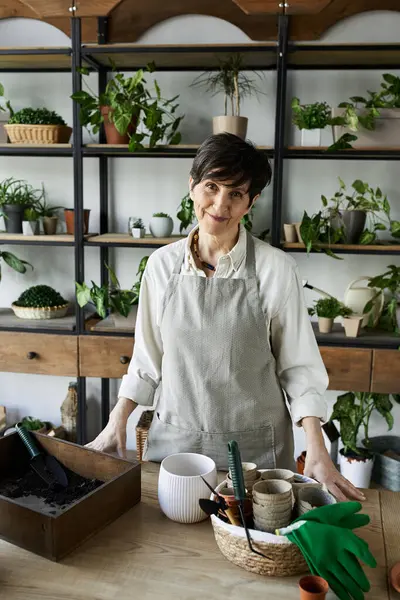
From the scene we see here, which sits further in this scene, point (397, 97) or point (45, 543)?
point (397, 97)

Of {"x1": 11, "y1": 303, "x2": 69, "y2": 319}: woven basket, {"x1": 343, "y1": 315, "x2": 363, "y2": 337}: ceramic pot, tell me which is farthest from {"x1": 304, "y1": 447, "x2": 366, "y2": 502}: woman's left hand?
{"x1": 11, "y1": 303, "x2": 69, "y2": 319}: woven basket

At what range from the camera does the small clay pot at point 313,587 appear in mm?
926

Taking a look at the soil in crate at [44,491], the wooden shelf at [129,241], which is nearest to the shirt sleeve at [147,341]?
the soil in crate at [44,491]

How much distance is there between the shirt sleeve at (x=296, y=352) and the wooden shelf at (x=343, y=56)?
64.0 inches

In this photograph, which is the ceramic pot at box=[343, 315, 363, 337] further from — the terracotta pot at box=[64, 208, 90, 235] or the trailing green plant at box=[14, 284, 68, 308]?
the trailing green plant at box=[14, 284, 68, 308]

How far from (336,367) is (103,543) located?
1956 millimetres

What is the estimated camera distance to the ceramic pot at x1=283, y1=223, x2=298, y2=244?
2924mm

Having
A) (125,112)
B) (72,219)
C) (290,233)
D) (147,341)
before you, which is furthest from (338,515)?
(72,219)

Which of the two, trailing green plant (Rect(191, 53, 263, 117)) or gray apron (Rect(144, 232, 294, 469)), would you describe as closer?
gray apron (Rect(144, 232, 294, 469))

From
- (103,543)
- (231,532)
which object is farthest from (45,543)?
(231,532)

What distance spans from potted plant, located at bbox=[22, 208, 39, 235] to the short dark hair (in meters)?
1.77

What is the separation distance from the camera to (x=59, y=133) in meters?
2.99

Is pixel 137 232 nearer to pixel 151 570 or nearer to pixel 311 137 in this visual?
pixel 311 137

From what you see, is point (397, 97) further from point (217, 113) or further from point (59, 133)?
point (59, 133)
